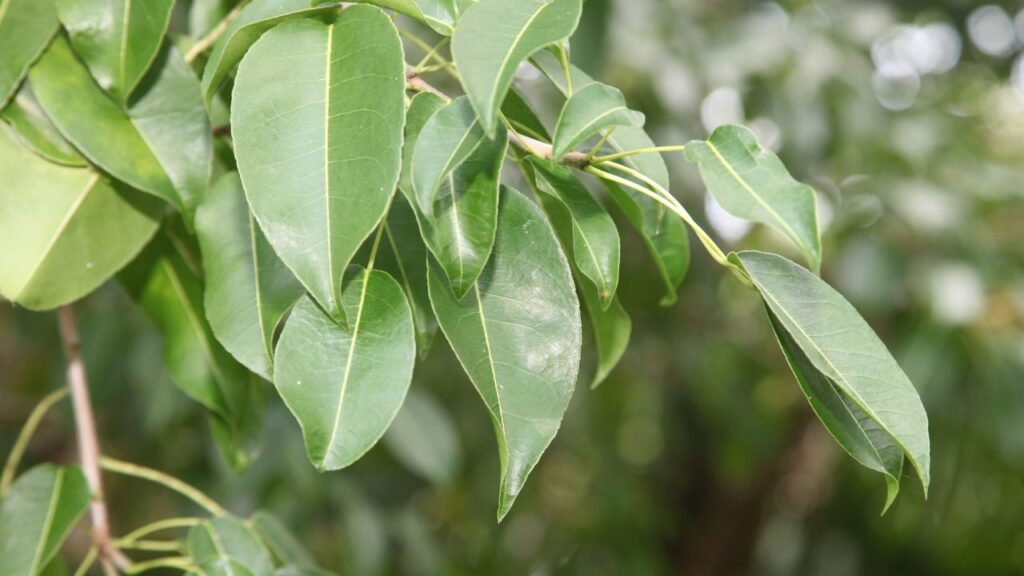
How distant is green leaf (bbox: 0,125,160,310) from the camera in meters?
0.61

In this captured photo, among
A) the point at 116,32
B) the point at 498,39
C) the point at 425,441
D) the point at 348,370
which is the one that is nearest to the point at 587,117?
the point at 498,39

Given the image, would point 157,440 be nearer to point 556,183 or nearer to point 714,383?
point 714,383

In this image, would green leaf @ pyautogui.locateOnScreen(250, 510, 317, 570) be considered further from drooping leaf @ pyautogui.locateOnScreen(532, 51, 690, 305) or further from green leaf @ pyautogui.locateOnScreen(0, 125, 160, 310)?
drooping leaf @ pyautogui.locateOnScreen(532, 51, 690, 305)

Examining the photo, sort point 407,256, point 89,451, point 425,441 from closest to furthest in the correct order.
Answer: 1. point 407,256
2. point 89,451
3. point 425,441

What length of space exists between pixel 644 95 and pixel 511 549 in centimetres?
120

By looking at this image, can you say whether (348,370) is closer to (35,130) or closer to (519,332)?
(519,332)

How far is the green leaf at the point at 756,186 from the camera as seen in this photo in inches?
17.6

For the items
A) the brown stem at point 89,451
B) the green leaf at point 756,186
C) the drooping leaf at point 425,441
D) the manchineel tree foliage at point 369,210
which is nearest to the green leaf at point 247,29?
the manchineel tree foliage at point 369,210

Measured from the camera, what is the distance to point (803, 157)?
1.53 metres

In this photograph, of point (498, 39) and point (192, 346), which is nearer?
point (498, 39)

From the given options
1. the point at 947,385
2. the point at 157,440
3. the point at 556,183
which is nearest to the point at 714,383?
the point at 947,385

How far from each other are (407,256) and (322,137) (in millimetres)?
130

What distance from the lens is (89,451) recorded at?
2.36 ft

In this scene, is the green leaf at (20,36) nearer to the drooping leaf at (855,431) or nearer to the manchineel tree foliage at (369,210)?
the manchineel tree foliage at (369,210)
